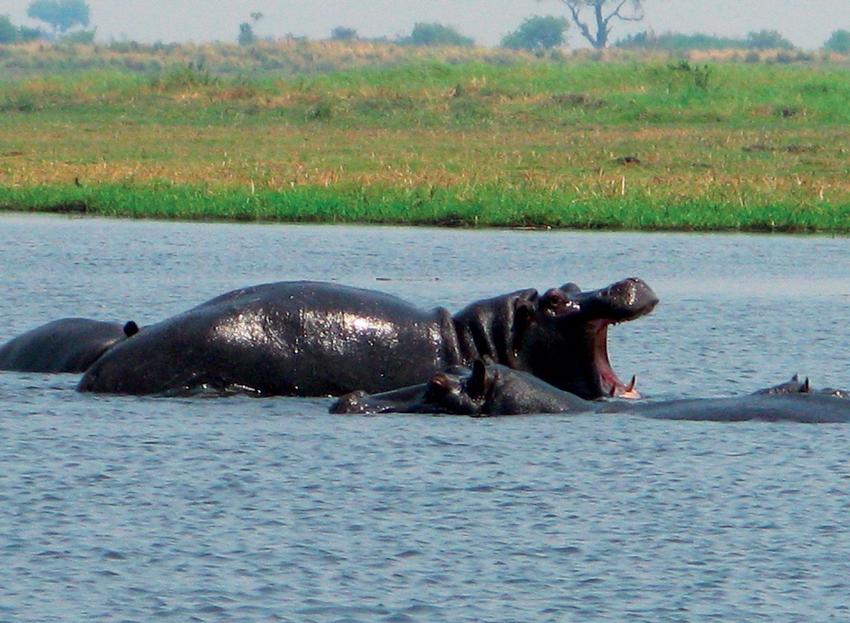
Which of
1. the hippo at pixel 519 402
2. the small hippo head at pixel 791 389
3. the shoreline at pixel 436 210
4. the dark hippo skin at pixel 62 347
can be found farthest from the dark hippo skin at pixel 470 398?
the shoreline at pixel 436 210

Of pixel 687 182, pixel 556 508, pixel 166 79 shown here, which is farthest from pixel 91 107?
pixel 556 508

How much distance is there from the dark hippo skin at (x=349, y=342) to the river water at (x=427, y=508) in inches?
5.9

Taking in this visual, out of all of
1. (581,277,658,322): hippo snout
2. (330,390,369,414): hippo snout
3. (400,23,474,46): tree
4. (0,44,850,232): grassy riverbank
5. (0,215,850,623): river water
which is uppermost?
(400,23,474,46): tree

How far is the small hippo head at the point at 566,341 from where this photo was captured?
9.30m

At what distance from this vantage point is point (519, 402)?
8977mm

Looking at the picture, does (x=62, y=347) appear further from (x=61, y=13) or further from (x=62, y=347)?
(x=61, y=13)

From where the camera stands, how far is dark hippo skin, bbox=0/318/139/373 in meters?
9.97

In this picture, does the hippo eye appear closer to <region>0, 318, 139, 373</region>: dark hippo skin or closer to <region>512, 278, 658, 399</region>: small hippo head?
<region>512, 278, 658, 399</region>: small hippo head

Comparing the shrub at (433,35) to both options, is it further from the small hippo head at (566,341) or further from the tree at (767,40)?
the small hippo head at (566,341)

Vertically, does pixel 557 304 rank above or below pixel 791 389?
above

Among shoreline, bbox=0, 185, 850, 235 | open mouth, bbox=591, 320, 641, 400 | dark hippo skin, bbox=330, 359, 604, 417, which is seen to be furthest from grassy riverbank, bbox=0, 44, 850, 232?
dark hippo skin, bbox=330, 359, 604, 417

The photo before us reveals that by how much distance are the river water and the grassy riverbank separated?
8922 mm

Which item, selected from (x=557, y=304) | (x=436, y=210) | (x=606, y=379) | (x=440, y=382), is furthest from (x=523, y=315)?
(x=436, y=210)

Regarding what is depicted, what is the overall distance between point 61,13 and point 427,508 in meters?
128
